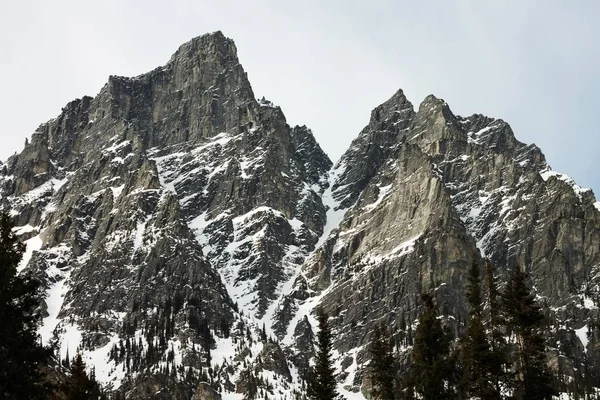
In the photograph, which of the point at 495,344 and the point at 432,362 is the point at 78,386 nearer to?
the point at 432,362

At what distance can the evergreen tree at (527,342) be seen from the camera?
50688mm

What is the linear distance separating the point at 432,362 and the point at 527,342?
7.89 metres

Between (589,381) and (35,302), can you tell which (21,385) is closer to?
(35,302)

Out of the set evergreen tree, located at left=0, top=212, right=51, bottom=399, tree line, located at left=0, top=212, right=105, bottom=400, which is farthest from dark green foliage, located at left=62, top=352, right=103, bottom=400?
evergreen tree, located at left=0, top=212, right=51, bottom=399

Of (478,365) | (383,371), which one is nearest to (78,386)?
(478,365)

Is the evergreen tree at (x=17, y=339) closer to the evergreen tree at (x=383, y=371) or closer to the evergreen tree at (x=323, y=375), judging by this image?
the evergreen tree at (x=323, y=375)

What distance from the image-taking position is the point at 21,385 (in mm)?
32000

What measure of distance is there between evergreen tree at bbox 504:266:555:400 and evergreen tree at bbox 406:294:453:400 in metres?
5.82

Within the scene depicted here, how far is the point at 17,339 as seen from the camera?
32469 mm

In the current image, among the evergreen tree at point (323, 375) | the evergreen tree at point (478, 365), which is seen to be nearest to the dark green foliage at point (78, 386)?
the evergreen tree at point (478, 365)

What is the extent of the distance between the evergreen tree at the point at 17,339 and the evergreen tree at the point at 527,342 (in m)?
31.1

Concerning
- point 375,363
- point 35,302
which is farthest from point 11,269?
point 375,363

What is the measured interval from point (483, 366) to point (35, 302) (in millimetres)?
27623

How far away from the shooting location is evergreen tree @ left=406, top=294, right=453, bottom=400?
47.2 m
